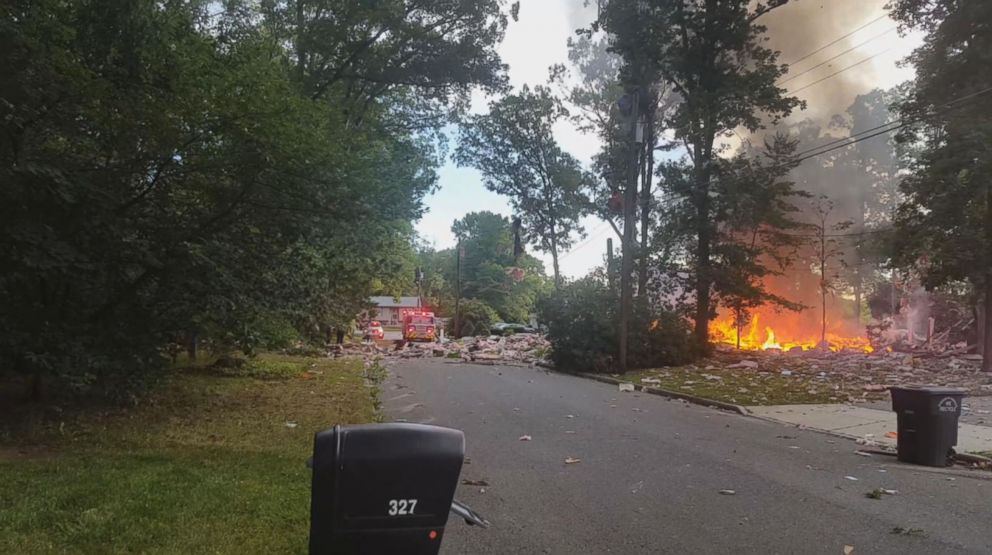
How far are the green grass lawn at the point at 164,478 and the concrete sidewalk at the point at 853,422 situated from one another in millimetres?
7138

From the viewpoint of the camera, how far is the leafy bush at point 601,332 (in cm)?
2375

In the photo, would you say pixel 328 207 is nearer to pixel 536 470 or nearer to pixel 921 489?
pixel 536 470

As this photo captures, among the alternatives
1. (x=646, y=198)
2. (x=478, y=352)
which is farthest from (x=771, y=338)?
(x=478, y=352)

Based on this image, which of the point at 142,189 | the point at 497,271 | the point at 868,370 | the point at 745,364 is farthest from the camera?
the point at 497,271

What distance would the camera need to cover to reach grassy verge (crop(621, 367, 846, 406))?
46.4ft

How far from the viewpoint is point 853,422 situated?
10984 mm

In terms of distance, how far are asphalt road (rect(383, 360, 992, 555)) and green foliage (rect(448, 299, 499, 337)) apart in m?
44.1

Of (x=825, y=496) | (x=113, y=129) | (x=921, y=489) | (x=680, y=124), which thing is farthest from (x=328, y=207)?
(x=680, y=124)

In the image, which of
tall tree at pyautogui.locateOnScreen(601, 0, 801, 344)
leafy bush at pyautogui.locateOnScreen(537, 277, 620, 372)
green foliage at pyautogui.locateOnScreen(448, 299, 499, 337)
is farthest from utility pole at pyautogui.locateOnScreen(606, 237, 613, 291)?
green foliage at pyautogui.locateOnScreen(448, 299, 499, 337)

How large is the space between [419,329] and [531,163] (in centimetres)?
1348

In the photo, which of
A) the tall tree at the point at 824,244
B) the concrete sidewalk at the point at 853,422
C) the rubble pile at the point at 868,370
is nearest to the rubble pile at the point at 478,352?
the rubble pile at the point at 868,370

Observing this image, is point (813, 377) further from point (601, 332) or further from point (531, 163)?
point (531, 163)

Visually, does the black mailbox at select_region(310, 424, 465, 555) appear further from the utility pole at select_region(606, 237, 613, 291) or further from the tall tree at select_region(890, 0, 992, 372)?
the utility pole at select_region(606, 237, 613, 291)

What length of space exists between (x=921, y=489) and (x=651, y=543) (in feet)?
11.5
